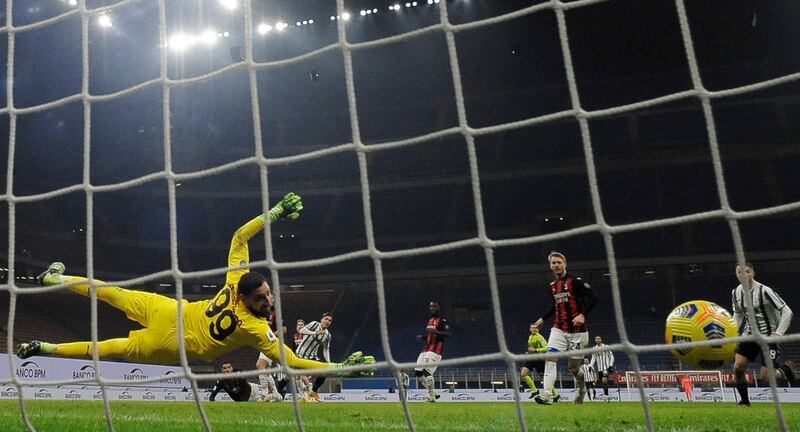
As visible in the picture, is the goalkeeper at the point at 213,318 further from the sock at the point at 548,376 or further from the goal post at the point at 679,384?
the goal post at the point at 679,384

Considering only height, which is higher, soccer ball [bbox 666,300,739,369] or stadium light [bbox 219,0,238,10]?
stadium light [bbox 219,0,238,10]

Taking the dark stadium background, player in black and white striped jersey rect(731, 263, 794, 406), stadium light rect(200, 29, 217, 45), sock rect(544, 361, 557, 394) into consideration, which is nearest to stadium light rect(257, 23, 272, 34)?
the dark stadium background

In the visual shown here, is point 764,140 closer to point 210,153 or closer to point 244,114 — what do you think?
point 244,114

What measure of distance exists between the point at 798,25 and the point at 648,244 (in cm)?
864

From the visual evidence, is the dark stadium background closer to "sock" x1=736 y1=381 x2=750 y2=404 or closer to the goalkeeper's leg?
"sock" x1=736 y1=381 x2=750 y2=404

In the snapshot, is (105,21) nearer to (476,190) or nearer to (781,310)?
(781,310)

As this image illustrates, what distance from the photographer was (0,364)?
12.2 meters

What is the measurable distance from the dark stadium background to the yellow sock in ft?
50.5

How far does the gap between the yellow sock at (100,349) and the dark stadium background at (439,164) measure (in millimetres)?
15403

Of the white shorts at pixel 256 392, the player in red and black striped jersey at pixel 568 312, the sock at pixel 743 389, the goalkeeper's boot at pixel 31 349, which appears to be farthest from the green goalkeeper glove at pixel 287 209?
the white shorts at pixel 256 392

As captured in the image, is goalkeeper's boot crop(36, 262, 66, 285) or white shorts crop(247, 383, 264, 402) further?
white shorts crop(247, 383, 264, 402)

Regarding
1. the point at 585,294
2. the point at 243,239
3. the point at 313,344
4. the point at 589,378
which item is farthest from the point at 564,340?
the point at 589,378

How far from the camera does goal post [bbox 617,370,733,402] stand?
12.3 metres

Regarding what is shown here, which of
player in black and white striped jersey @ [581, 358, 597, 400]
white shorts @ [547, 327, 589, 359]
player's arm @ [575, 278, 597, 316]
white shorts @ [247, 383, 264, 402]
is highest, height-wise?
player's arm @ [575, 278, 597, 316]
